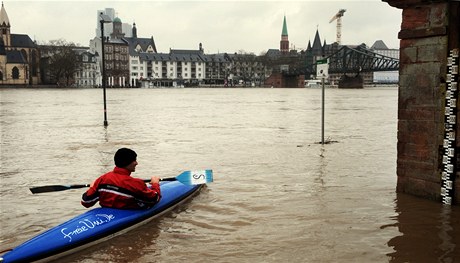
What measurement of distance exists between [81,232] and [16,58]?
5006 inches

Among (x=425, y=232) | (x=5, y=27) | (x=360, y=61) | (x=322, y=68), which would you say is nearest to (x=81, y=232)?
(x=425, y=232)

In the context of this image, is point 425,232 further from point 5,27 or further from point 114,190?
point 5,27

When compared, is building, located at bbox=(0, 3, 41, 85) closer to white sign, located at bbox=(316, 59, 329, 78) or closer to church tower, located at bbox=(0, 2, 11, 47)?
church tower, located at bbox=(0, 2, 11, 47)

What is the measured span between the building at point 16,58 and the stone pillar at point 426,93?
407ft

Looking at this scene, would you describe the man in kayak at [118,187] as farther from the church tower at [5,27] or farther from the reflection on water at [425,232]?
the church tower at [5,27]

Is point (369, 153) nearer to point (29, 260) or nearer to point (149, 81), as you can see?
point (29, 260)

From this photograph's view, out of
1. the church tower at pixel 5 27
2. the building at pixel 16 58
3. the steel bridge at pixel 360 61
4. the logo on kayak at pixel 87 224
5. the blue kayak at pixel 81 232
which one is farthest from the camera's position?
the church tower at pixel 5 27

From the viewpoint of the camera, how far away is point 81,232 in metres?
5.71

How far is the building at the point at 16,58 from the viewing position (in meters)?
118

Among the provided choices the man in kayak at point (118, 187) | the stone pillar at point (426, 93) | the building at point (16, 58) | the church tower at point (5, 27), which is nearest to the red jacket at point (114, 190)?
the man in kayak at point (118, 187)

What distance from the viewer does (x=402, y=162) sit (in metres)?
8.06

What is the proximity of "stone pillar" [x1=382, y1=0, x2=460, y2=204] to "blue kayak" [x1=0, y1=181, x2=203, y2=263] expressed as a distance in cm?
414

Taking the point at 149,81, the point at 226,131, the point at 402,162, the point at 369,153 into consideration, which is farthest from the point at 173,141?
the point at 149,81

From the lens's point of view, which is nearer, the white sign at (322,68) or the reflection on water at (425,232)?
the reflection on water at (425,232)
